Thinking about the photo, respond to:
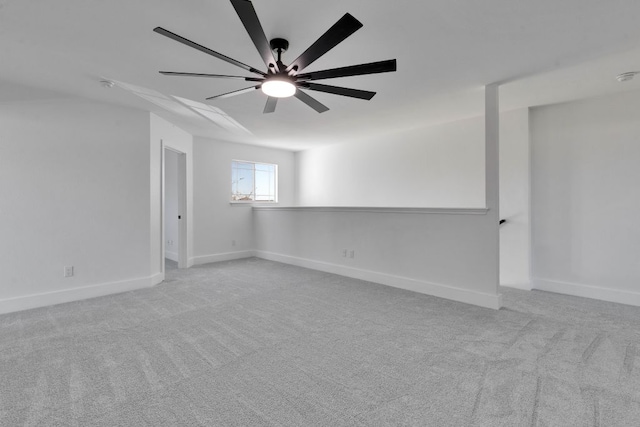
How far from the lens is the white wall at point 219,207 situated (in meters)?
5.71

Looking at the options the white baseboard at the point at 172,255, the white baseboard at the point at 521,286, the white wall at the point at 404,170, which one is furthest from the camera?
the white baseboard at the point at 172,255

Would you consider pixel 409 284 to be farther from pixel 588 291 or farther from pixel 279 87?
pixel 279 87

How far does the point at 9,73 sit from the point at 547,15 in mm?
4641

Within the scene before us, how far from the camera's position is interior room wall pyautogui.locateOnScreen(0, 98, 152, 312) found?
10.6 ft

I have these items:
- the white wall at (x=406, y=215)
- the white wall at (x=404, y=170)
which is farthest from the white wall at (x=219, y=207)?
the white wall at (x=404, y=170)

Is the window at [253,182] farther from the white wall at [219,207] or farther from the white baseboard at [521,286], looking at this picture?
the white baseboard at [521,286]

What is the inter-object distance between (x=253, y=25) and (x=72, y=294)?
376cm

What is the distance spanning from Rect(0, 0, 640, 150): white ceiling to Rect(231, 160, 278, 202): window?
8.60 feet

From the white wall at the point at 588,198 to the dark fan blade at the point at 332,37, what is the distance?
357 cm

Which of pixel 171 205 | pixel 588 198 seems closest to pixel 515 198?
pixel 588 198

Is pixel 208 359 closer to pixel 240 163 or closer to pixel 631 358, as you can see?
pixel 631 358

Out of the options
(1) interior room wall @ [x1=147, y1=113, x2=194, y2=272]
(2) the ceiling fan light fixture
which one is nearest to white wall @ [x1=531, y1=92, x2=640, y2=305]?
(2) the ceiling fan light fixture

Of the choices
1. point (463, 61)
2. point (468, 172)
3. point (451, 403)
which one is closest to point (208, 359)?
→ point (451, 403)

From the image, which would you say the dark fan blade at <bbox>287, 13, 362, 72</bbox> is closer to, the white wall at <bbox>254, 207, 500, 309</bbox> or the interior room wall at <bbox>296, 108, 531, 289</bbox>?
the white wall at <bbox>254, 207, 500, 309</bbox>
